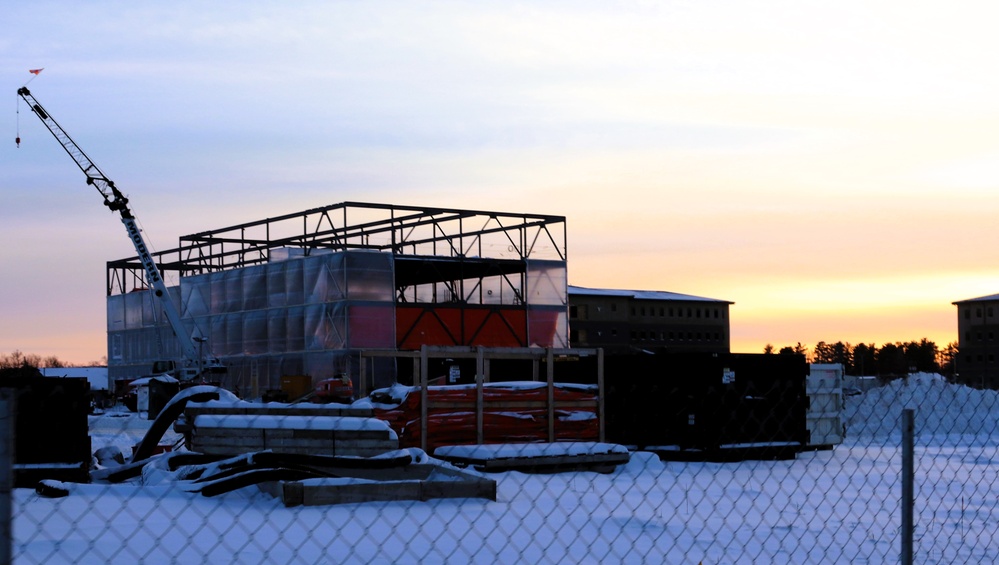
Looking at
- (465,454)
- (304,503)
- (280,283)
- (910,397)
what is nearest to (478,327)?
(280,283)

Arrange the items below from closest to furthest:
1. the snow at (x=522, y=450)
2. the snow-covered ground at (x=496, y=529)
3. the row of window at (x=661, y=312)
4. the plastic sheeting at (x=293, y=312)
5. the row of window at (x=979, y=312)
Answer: the snow-covered ground at (x=496, y=529), the snow at (x=522, y=450), the plastic sheeting at (x=293, y=312), the row of window at (x=661, y=312), the row of window at (x=979, y=312)

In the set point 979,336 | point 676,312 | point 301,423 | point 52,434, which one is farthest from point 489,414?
point 979,336

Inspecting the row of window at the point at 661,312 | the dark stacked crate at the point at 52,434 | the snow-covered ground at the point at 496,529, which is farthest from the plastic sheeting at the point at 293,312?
the row of window at the point at 661,312

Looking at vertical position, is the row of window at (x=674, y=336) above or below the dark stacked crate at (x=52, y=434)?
below

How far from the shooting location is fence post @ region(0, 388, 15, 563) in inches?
147

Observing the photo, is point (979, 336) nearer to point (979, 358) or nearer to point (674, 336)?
point (979, 358)

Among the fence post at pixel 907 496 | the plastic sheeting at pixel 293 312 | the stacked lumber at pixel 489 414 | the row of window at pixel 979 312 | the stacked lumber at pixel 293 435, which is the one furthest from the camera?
the row of window at pixel 979 312

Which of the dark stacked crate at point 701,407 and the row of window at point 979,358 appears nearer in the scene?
the dark stacked crate at point 701,407

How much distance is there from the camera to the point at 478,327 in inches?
2051

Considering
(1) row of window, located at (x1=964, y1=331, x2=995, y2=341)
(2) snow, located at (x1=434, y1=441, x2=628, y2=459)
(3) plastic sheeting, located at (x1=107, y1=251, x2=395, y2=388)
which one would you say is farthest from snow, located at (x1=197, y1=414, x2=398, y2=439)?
(1) row of window, located at (x1=964, y1=331, x2=995, y2=341)

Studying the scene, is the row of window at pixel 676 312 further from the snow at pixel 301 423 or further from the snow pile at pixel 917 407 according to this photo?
the snow at pixel 301 423

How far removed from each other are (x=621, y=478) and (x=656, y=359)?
206 inches

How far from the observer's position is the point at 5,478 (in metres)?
3.75

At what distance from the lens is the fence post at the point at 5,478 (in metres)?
3.73
